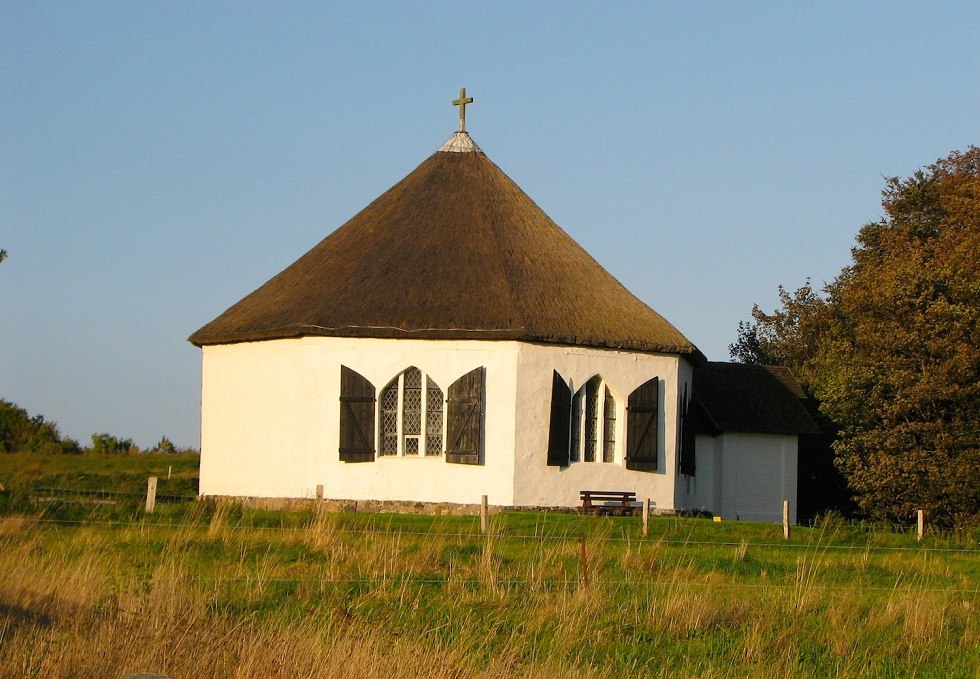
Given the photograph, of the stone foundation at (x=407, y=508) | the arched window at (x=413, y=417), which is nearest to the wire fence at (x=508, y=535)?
the stone foundation at (x=407, y=508)

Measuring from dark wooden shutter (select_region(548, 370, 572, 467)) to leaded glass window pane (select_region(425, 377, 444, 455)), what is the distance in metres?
2.03

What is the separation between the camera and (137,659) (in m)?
9.99

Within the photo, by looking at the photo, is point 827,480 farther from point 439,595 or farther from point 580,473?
point 439,595

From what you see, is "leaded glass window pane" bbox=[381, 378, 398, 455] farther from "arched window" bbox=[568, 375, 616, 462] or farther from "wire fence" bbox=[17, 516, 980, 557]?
"arched window" bbox=[568, 375, 616, 462]

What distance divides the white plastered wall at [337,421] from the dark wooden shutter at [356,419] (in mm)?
156

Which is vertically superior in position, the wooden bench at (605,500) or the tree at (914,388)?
the tree at (914,388)

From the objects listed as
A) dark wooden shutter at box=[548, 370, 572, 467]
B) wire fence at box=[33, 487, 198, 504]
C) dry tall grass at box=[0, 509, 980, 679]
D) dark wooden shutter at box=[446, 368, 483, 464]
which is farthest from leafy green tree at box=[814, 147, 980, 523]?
wire fence at box=[33, 487, 198, 504]

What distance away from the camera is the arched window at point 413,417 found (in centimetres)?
2569

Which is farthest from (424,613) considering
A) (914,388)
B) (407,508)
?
(914,388)

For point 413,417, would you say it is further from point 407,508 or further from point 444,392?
point 407,508

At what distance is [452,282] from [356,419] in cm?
311

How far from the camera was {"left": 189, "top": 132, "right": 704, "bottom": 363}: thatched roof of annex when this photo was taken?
2562 centimetres

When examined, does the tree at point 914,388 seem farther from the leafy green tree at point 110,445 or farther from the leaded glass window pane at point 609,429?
the leafy green tree at point 110,445

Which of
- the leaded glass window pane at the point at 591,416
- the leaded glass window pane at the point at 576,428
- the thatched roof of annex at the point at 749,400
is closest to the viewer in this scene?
the leaded glass window pane at the point at 576,428
